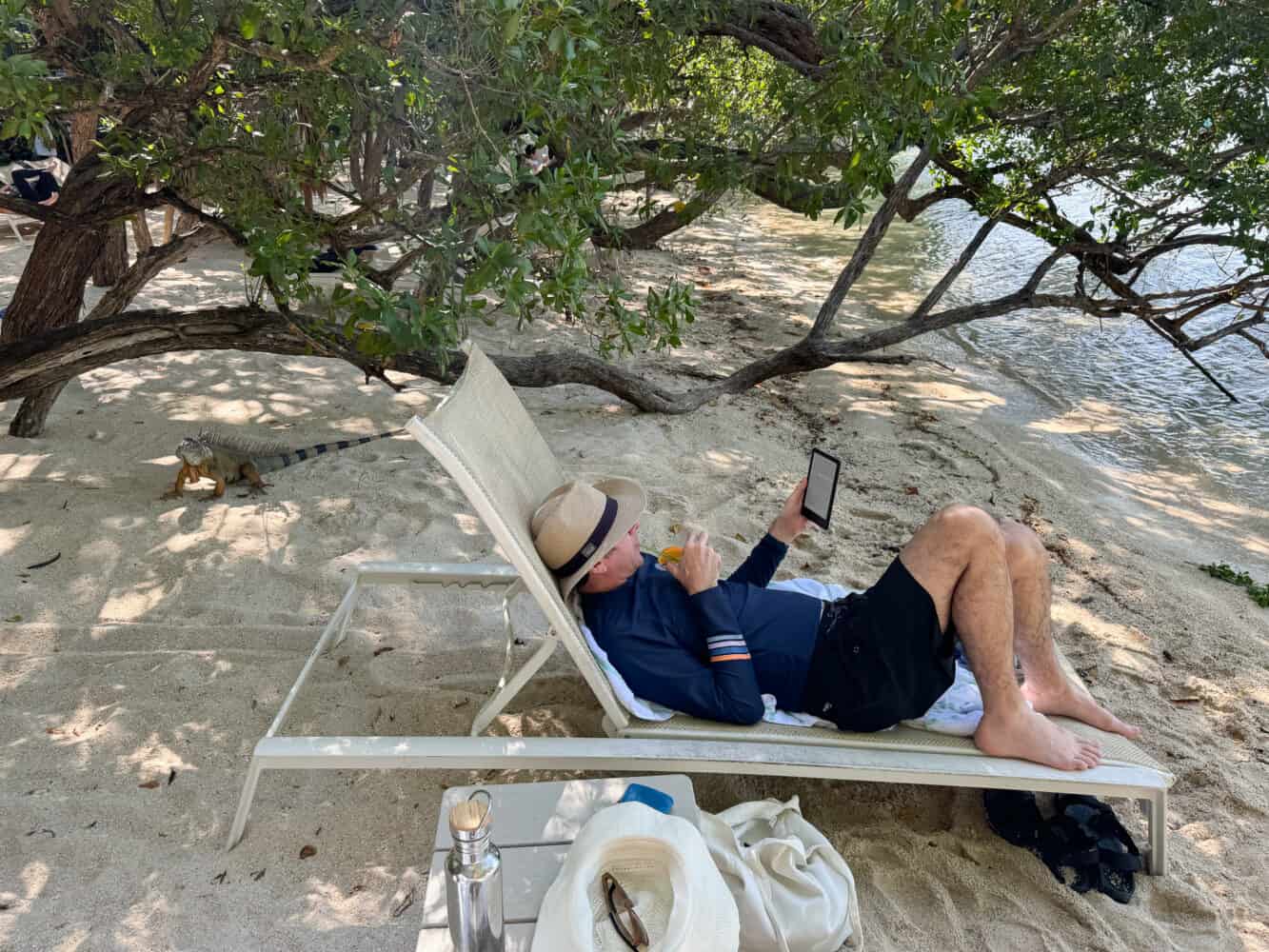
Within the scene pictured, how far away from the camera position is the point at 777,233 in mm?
12875

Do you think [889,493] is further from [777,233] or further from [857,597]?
[777,233]

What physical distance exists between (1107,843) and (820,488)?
4.05 feet

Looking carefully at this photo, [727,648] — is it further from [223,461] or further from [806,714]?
[223,461]

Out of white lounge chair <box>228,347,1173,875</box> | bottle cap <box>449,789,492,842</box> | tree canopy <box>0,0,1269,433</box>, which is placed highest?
tree canopy <box>0,0,1269,433</box>

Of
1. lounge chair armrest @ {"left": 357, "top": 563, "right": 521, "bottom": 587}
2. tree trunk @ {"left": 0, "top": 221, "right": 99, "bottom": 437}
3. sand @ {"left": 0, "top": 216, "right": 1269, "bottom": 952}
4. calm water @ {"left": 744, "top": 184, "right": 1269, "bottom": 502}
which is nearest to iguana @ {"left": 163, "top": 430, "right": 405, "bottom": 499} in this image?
sand @ {"left": 0, "top": 216, "right": 1269, "bottom": 952}

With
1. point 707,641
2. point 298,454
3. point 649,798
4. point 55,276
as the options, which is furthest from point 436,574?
point 55,276

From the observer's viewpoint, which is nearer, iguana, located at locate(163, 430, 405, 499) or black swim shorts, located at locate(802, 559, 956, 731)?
black swim shorts, located at locate(802, 559, 956, 731)

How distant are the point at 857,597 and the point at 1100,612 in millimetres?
1763

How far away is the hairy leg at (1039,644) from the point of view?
2.61 m

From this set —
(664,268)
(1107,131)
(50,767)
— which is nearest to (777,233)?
(664,268)

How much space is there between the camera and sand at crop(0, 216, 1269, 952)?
2.35 m

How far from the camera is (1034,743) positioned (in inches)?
95.0

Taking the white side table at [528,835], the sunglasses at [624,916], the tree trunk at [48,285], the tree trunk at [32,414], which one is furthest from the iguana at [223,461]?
the sunglasses at [624,916]

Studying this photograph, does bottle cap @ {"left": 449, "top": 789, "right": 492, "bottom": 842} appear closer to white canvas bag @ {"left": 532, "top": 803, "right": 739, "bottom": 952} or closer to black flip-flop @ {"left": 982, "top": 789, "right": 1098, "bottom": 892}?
white canvas bag @ {"left": 532, "top": 803, "right": 739, "bottom": 952}
